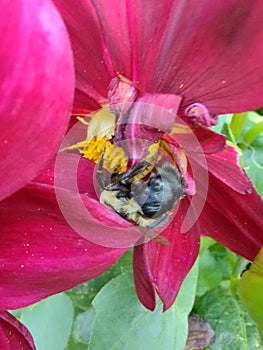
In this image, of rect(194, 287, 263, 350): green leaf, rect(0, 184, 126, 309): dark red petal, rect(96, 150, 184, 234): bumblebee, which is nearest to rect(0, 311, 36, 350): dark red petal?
rect(0, 184, 126, 309): dark red petal

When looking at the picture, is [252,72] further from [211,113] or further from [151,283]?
[151,283]

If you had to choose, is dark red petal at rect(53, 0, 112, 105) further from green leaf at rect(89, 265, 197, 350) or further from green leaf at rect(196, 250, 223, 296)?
green leaf at rect(196, 250, 223, 296)

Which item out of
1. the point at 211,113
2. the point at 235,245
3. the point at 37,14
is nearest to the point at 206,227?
the point at 235,245

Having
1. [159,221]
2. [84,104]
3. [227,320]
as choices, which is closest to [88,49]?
[84,104]

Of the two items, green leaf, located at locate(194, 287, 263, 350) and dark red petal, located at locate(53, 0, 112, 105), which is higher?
dark red petal, located at locate(53, 0, 112, 105)

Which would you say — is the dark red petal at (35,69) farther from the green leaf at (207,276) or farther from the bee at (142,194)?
the green leaf at (207,276)

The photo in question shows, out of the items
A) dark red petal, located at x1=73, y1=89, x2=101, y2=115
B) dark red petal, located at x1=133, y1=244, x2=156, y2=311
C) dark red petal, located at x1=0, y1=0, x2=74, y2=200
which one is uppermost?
dark red petal, located at x1=0, y1=0, x2=74, y2=200
